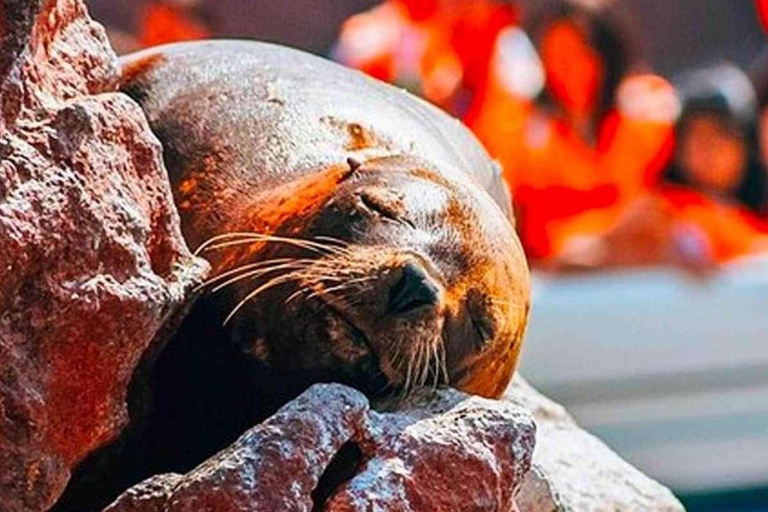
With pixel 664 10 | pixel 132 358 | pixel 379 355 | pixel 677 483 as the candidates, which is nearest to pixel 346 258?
pixel 379 355

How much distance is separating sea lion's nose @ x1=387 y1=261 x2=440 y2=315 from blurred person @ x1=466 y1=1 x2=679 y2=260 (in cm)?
278

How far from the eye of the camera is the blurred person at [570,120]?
4484mm

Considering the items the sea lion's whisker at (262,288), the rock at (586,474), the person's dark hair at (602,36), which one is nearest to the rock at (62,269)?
the sea lion's whisker at (262,288)

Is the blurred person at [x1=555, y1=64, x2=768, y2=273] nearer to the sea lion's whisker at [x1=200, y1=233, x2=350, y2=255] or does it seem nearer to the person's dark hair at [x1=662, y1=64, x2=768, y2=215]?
the person's dark hair at [x1=662, y1=64, x2=768, y2=215]

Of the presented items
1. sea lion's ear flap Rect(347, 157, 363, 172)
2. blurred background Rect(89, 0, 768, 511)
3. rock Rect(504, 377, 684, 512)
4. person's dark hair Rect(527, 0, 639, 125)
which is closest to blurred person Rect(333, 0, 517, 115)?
blurred background Rect(89, 0, 768, 511)

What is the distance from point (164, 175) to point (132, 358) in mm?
178

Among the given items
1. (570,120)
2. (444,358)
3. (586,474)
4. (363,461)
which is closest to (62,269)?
(363,461)

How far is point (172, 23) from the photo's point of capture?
4.92 metres

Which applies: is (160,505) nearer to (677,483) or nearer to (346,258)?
(346,258)

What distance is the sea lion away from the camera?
163 cm

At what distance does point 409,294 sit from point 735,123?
334cm

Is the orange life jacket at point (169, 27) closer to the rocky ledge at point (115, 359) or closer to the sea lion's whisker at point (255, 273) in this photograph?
the sea lion's whisker at point (255, 273)

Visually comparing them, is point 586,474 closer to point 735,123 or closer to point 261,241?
point 261,241

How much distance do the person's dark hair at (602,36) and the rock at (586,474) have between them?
8.69 ft
